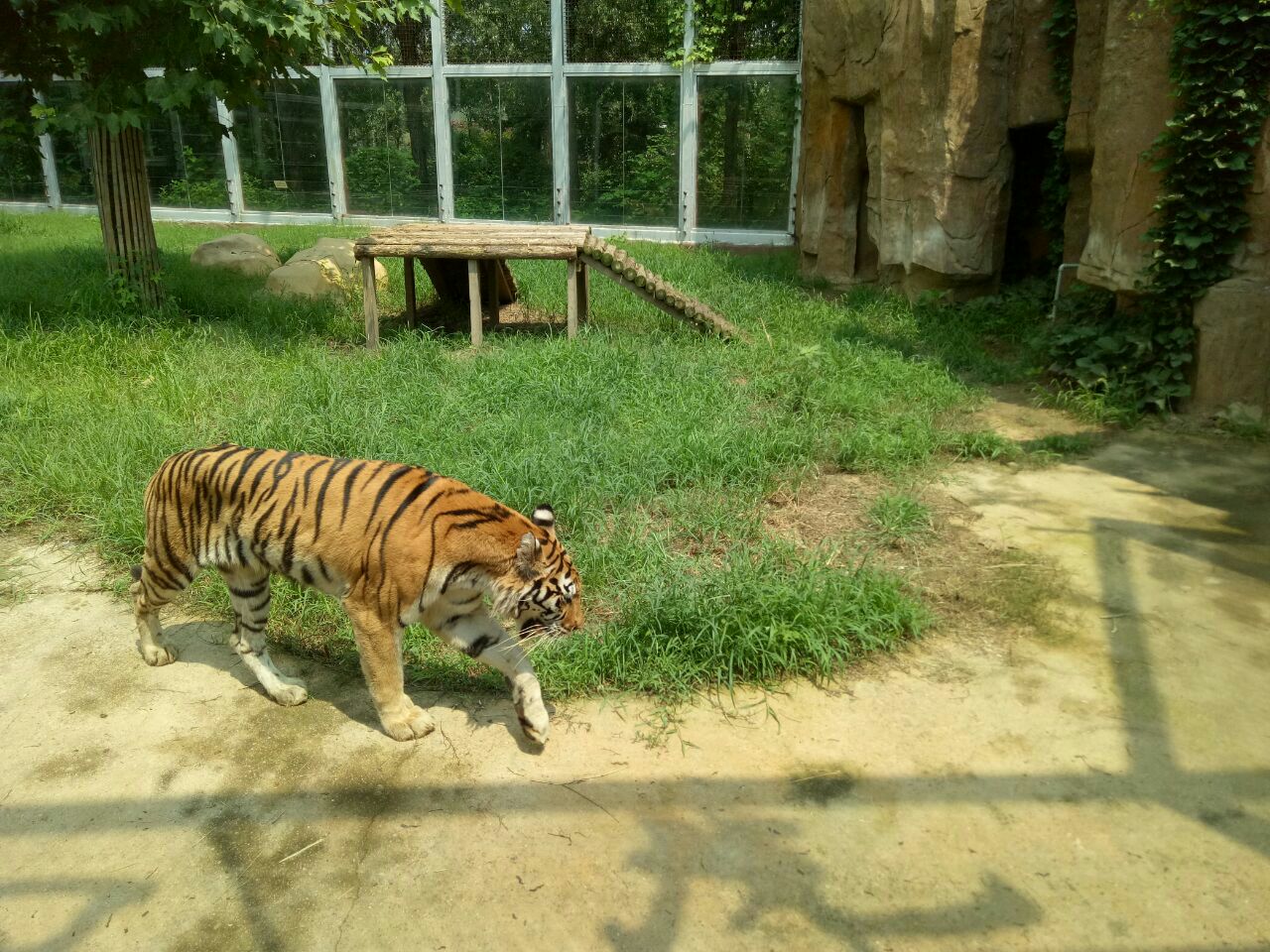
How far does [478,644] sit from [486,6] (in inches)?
600

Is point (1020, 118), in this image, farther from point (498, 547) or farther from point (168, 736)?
point (168, 736)

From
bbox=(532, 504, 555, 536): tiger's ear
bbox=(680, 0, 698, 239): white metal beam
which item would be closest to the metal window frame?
bbox=(680, 0, 698, 239): white metal beam

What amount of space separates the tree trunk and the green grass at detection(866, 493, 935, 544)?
6.50 metres

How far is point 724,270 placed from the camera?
1137 centimetres

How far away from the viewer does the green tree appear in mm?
6395

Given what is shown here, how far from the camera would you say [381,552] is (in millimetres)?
2852

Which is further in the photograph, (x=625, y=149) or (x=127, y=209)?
(x=625, y=149)

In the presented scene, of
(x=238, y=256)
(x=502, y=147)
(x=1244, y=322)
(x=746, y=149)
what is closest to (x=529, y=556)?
(x=1244, y=322)

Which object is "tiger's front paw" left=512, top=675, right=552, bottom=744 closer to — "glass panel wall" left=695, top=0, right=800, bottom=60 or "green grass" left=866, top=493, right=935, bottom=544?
"green grass" left=866, top=493, right=935, bottom=544

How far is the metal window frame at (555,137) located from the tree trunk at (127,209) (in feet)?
23.3

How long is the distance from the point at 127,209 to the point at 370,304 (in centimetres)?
224

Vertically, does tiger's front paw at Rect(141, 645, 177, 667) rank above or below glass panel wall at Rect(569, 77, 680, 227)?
below

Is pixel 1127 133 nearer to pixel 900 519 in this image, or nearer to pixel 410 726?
pixel 900 519

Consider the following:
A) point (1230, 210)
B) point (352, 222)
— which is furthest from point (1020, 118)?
point (352, 222)
